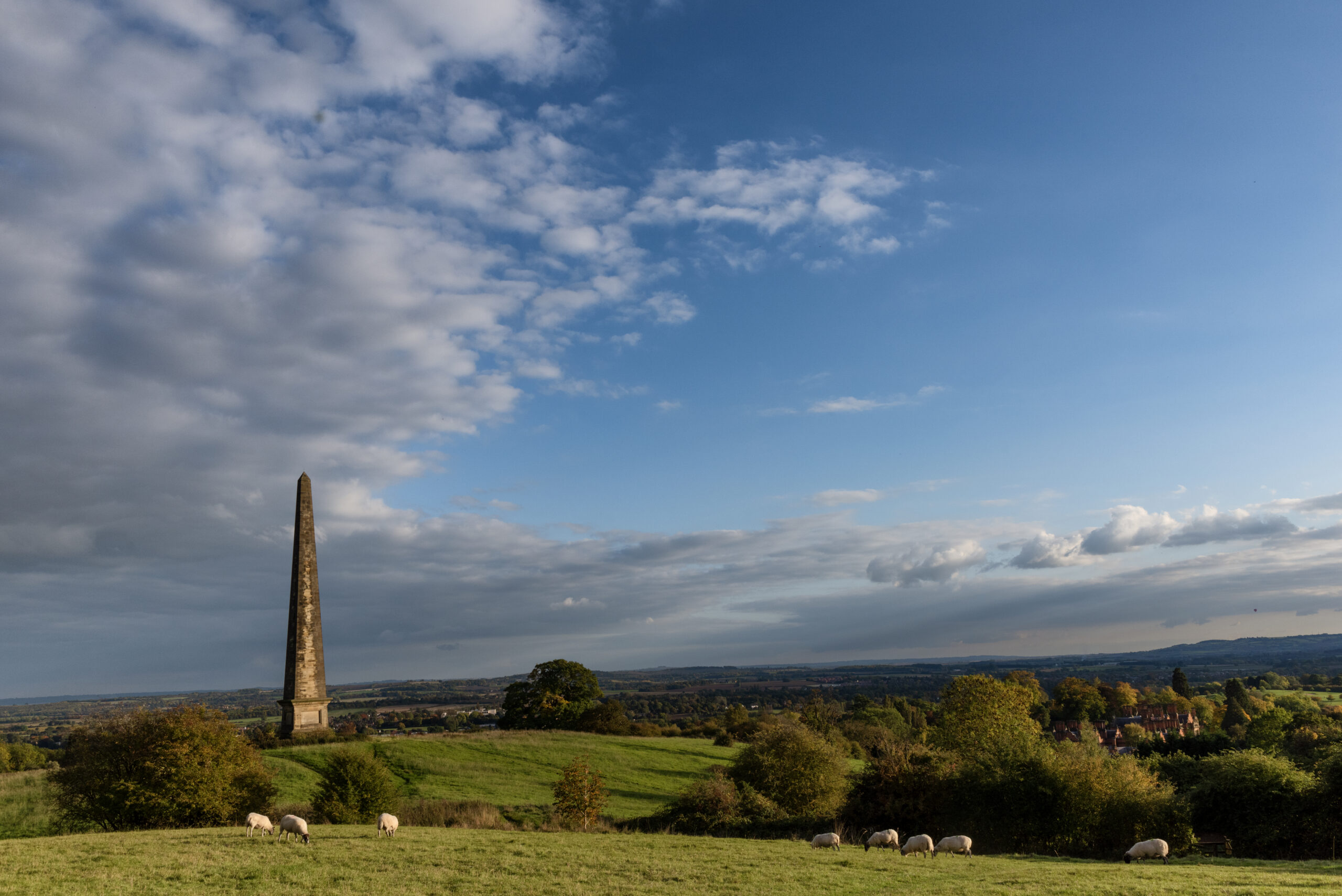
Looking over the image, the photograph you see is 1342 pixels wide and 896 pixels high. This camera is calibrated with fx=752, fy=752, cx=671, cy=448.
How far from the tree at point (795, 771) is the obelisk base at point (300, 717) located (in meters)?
26.4

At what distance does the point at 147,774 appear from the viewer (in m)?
27.9

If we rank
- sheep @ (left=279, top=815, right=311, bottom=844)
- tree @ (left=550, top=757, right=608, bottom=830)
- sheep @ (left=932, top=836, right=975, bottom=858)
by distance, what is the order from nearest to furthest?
1. sheep @ (left=279, top=815, right=311, bottom=844)
2. sheep @ (left=932, top=836, right=975, bottom=858)
3. tree @ (left=550, top=757, right=608, bottom=830)

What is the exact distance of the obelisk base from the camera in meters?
46.5

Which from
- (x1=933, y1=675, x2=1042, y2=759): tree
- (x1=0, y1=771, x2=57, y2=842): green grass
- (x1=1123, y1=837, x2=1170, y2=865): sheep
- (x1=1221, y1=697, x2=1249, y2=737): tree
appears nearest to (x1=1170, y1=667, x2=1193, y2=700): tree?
(x1=1221, y1=697, x2=1249, y2=737): tree

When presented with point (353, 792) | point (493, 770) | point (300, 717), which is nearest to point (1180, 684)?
point (493, 770)

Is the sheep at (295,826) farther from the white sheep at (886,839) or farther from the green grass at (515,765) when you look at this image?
the white sheep at (886,839)

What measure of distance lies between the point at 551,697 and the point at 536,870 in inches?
2579

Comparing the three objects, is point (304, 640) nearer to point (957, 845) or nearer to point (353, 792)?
point (353, 792)

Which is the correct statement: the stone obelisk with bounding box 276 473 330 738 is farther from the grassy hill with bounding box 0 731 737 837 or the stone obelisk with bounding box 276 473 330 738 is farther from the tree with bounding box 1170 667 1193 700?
the tree with bounding box 1170 667 1193 700

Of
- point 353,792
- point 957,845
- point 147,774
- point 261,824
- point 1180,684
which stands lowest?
point 1180,684

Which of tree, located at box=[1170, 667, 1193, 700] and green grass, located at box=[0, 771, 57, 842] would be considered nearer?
green grass, located at box=[0, 771, 57, 842]

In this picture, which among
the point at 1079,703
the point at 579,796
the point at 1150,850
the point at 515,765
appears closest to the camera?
the point at 1150,850

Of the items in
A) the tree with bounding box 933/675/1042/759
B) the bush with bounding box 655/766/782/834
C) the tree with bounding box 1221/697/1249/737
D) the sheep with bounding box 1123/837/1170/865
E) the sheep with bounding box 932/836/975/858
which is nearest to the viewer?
the sheep with bounding box 1123/837/1170/865

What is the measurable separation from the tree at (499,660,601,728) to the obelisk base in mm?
36511
